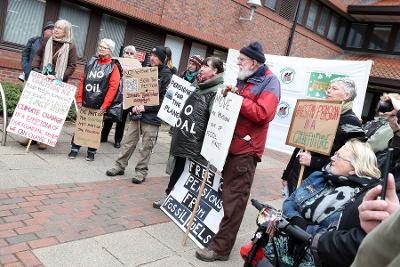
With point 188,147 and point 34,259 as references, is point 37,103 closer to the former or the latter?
point 188,147

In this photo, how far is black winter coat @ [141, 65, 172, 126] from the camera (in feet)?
18.0

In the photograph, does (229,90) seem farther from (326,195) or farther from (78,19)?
(78,19)

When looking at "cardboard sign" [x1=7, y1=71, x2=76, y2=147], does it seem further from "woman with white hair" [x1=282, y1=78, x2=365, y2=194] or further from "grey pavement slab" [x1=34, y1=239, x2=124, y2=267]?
"woman with white hair" [x1=282, y1=78, x2=365, y2=194]

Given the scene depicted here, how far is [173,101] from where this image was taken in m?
5.42

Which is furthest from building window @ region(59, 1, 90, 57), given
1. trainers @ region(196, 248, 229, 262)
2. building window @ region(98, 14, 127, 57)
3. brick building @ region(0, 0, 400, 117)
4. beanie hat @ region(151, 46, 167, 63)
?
trainers @ region(196, 248, 229, 262)

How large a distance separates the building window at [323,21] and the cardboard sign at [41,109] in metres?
14.7

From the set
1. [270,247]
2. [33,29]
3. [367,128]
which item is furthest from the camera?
[33,29]

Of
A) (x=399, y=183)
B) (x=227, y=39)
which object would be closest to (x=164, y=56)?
(x=399, y=183)

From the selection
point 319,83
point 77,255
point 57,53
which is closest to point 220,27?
point 319,83

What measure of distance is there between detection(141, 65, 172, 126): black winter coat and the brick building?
5.05 metres

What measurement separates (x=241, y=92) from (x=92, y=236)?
6.28 feet

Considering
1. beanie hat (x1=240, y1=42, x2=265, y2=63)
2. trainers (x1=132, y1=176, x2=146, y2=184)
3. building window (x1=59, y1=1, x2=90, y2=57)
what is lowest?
trainers (x1=132, y1=176, x2=146, y2=184)

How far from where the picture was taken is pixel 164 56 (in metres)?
5.52

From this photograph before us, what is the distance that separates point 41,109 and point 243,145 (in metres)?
3.61
